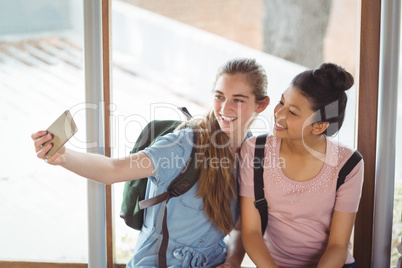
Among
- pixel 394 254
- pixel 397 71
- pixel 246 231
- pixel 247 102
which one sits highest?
pixel 397 71

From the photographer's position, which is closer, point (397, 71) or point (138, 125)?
point (397, 71)

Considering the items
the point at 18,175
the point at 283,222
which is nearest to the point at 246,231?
the point at 283,222

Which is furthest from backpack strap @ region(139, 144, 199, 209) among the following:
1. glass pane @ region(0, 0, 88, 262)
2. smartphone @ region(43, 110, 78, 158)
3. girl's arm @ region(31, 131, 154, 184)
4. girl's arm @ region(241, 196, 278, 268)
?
glass pane @ region(0, 0, 88, 262)

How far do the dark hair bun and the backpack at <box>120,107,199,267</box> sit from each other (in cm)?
55

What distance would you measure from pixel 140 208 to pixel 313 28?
108 centimetres

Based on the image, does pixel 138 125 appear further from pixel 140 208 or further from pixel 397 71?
pixel 397 71

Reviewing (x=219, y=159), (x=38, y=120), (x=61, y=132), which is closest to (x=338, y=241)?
(x=219, y=159)

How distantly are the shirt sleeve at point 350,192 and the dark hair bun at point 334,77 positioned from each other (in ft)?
1.06

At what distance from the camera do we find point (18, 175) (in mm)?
2039

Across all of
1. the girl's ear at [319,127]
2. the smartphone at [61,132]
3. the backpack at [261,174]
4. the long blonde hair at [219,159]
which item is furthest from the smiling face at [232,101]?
the smartphone at [61,132]

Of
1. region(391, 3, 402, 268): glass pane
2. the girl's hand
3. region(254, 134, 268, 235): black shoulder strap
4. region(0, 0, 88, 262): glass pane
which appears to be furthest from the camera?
region(0, 0, 88, 262): glass pane

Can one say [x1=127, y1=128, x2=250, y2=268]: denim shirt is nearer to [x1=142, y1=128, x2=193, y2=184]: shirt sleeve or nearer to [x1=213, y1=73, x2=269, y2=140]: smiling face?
[x1=142, y1=128, x2=193, y2=184]: shirt sleeve

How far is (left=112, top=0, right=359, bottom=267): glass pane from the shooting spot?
182 centimetres

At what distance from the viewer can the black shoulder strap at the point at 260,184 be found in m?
1.62
